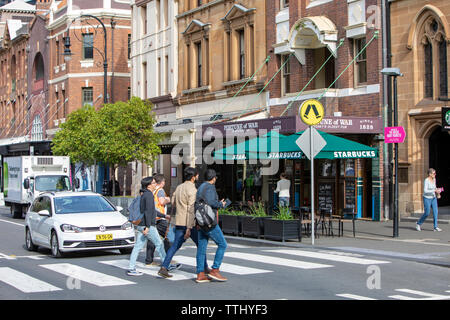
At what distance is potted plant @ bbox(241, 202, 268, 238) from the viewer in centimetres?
1822

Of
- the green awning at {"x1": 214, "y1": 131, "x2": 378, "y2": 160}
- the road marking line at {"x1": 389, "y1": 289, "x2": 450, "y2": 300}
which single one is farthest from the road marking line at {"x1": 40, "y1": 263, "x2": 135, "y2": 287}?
the green awning at {"x1": 214, "y1": 131, "x2": 378, "y2": 160}

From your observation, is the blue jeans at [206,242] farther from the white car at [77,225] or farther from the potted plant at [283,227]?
the potted plant at [283,227]

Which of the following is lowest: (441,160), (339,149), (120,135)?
(441,160)

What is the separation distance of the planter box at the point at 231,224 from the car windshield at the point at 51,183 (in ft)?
39.6

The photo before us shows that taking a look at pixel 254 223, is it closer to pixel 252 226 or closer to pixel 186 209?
pixel 252 226

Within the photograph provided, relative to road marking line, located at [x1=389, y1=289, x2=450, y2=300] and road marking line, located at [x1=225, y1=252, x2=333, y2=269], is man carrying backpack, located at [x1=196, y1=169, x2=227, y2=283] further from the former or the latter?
road marking line, located at [x1=389, y1=289, x2=450, y2=300]

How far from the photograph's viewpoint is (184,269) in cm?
1283

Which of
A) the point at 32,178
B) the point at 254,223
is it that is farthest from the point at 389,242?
the point at 32,178

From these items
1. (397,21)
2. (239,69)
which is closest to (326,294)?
(397,21)

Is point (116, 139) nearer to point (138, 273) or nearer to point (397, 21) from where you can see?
point (397, 21)

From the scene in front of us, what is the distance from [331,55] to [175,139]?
32.8 feet

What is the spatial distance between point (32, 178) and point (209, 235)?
2011 centimetres

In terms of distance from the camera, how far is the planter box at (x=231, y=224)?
752 inches

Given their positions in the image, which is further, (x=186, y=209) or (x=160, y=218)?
(x=160, y=218)
